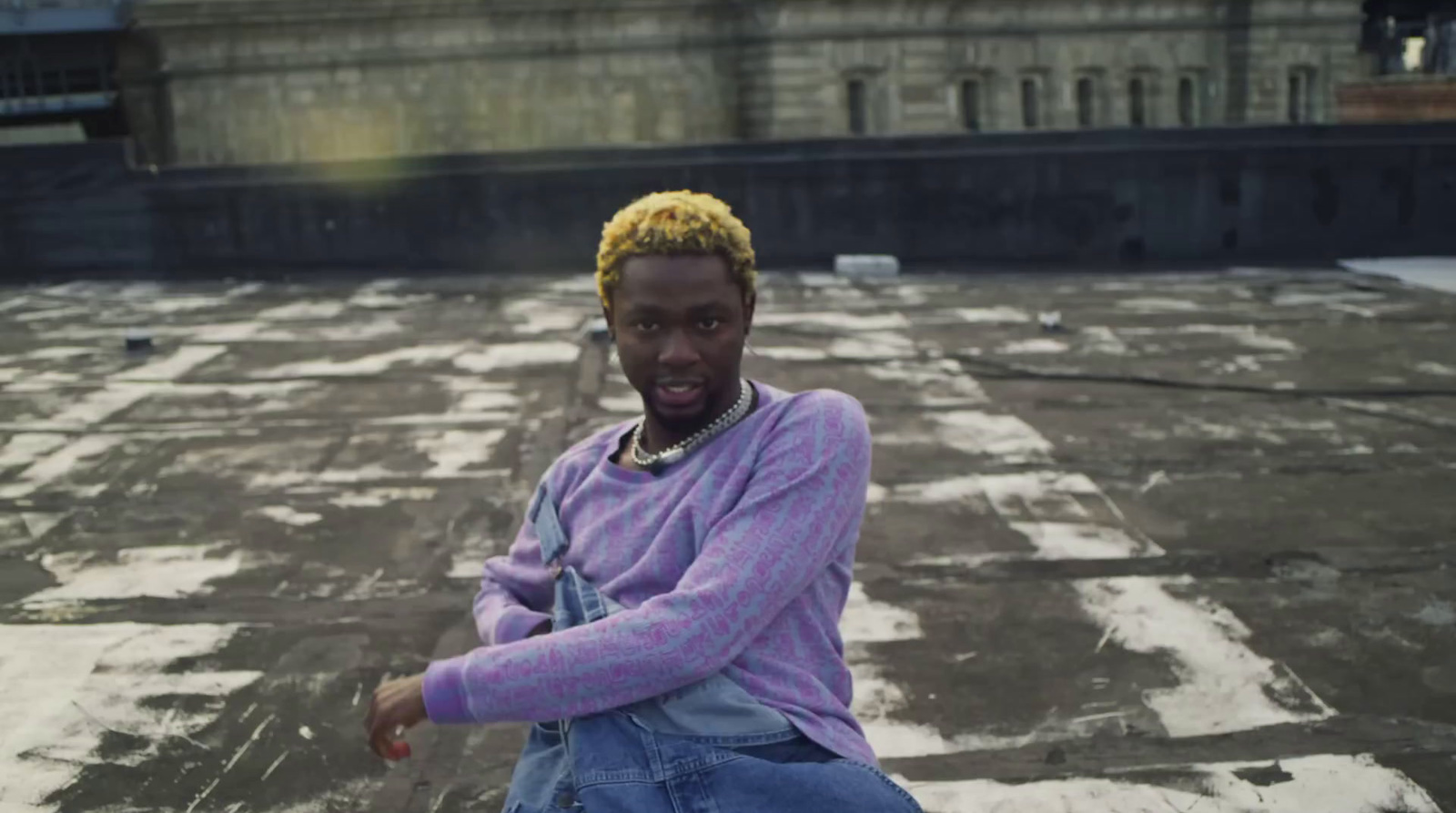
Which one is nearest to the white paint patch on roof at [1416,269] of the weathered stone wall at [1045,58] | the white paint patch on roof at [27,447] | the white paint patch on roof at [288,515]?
the white paint patch on roof at [288,515]

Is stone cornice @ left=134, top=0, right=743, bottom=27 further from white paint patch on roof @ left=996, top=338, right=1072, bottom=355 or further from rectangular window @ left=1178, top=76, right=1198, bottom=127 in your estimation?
white paint patch on roof @ left=996, top=338, right=1072, bottom=355

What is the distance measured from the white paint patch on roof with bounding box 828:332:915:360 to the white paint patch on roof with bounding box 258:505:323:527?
494cm

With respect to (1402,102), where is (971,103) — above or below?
above

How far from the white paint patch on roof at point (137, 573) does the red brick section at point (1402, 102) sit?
18.9 m

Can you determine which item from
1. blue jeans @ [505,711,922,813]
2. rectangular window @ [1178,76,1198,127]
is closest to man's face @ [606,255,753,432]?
blue jeans @ [505,711,922,813]

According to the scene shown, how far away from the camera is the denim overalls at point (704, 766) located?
6.47 ft

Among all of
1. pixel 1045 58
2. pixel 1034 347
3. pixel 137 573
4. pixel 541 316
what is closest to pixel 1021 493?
pixel 137 573

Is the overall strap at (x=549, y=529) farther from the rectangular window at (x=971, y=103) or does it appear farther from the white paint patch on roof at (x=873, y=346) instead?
the rectangular window at (x=971, y=103)

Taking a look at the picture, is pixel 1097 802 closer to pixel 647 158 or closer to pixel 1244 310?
pixel 1244 310

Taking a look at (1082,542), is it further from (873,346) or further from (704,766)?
(873,346)

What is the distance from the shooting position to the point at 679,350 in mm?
2207

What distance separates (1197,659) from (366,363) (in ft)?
24.6

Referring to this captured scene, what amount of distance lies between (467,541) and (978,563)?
224cm

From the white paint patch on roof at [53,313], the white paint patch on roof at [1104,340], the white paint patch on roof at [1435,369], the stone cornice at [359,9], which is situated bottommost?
the white paint patch on roof at [1435,369]
